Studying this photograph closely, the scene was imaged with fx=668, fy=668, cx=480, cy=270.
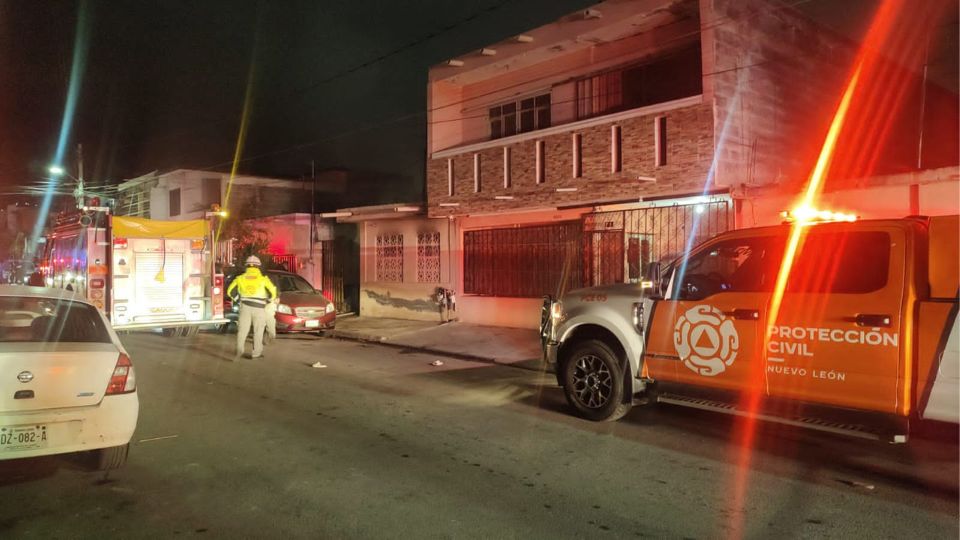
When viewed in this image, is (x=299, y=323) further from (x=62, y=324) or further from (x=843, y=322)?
Answer: (x=843, y=322)

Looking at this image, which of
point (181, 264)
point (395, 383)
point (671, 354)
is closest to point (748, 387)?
point (671, 354)

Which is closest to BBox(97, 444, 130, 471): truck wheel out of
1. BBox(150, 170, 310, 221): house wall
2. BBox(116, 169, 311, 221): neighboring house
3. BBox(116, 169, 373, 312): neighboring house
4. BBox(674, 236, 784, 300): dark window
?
BBox(674, 236, 784, 300): dark window

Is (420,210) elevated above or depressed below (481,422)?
above

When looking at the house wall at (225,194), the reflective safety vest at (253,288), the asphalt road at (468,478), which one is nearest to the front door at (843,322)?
the asphalt road at (468,478)

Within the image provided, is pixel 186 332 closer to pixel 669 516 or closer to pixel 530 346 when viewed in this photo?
pixel 530 346

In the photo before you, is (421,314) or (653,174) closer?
(653,174)

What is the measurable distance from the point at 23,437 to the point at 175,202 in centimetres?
2875

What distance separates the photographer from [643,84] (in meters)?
13.9

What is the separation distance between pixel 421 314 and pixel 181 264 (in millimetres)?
6427

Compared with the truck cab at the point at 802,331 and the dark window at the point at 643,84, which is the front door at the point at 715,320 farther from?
the dark window at the point at 643,84

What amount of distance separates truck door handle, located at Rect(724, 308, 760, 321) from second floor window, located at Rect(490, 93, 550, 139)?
10.7 m

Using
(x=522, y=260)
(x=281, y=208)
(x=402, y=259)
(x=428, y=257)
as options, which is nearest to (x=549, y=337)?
(x=522, y=260)

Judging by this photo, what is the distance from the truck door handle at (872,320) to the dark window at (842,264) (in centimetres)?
21

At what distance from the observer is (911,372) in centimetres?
473
